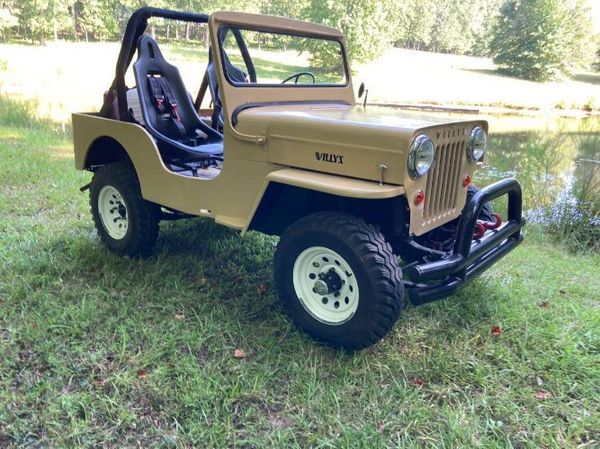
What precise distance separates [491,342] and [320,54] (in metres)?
2.75

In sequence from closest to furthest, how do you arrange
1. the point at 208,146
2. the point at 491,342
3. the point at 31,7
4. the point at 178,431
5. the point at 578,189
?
the point at 178,431, the point at 491,342, the point at 208,146, the point at 578,189, the point at 31,7

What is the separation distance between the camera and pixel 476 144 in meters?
3.03

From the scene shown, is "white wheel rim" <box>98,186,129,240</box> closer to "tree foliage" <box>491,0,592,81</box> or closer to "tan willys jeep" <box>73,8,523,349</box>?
"tan willys jeep" <box>73,8,523,349</box>

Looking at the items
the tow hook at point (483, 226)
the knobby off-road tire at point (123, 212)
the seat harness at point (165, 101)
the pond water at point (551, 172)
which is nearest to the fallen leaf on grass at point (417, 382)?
the tow hook at point (483, 226)

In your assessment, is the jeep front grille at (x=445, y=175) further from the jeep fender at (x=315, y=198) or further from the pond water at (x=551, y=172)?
the pond water at (x=551, y=172)

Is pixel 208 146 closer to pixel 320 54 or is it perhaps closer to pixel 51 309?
pixel 320 54

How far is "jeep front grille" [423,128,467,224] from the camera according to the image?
274cm

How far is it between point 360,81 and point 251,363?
20.2 metres

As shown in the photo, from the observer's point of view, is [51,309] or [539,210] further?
[539,210]

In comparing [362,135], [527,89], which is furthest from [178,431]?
[527,89]

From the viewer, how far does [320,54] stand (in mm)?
4363

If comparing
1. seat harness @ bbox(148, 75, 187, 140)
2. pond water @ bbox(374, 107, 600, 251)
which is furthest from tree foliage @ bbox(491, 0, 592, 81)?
seat harness @ bbox(148, 75, 187, 140)

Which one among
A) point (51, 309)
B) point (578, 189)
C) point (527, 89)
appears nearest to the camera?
point (51, 309)

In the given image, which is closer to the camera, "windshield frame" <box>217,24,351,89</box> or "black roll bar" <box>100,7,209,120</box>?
"windshield frame" <box>217,24,351,89</box>
